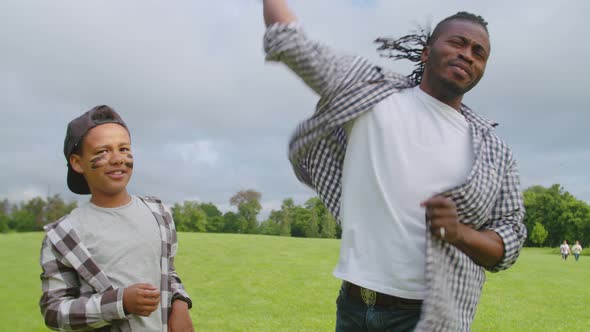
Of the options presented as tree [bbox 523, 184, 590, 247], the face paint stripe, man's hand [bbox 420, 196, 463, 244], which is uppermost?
tree [bbox 523, 184, 590, 247]

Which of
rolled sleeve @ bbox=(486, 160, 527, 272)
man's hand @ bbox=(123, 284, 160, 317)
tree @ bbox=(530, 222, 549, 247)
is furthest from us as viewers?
tree @ bbox=(530, 222, 549, 247)

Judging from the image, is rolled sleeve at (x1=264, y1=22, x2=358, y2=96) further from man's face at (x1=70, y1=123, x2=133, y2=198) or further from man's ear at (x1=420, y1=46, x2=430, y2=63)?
man's face at (x1=70, y1=123, x2=133, y2=198)

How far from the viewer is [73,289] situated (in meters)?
2.48

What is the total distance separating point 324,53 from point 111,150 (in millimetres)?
1269

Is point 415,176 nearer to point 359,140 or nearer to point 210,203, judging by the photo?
point 359,140

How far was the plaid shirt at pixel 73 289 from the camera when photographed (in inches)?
93.4

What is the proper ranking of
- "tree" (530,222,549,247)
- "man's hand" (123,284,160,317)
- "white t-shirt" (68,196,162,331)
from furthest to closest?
"tree" (530,222,549,247) < "white t-shirt" (68,196,162,331) < "man's hand" (123,284,160,317)

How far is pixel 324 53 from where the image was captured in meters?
1.96

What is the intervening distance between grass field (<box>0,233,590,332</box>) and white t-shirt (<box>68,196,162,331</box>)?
659 centimetres

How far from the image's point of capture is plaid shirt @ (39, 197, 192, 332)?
2371mm

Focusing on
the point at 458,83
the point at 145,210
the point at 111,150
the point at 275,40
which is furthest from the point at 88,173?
the point at 458,83

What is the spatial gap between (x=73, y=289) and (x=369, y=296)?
1394 millimetres

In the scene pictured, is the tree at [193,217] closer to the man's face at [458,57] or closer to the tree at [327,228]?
the tree at [327,228]

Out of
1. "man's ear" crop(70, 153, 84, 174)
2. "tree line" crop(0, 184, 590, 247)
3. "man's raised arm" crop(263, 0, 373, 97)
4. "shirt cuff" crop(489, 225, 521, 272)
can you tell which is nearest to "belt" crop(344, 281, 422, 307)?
"shirt cuff" crop(489, 225, 521, 272)
